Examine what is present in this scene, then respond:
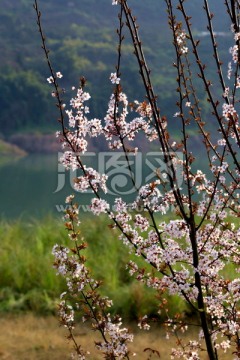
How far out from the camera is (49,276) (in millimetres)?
6953

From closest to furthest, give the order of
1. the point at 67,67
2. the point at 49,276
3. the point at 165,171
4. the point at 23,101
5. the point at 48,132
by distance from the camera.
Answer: the point at 165,171, the point at 49,276, the point at 48,132, the point at 23,101, the point at 67,67

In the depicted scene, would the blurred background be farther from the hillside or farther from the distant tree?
the distant tree

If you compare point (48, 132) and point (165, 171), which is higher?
point (48, 132)

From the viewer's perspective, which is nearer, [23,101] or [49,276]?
[49,276]

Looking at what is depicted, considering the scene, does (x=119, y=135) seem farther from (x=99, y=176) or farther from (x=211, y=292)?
(x=211, y=292)

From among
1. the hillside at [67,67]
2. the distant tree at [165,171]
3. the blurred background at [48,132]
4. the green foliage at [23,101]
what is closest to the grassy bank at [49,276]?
the blurred background at [48,132]

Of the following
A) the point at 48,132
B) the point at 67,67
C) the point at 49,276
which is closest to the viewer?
the point at 49,276

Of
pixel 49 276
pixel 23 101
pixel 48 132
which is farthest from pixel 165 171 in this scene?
pixel 23 101

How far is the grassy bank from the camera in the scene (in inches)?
249

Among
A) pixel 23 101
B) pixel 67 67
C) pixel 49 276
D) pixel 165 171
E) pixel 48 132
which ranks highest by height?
pixel 67 67

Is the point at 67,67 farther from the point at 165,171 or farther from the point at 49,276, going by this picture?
the point at 165,171

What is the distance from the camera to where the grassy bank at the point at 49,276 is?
20.7 feet

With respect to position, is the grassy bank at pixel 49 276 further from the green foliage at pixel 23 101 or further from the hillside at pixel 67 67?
the green foliage at pixel 23 101

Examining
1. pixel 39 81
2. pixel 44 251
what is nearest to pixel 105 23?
pixel 39 81
